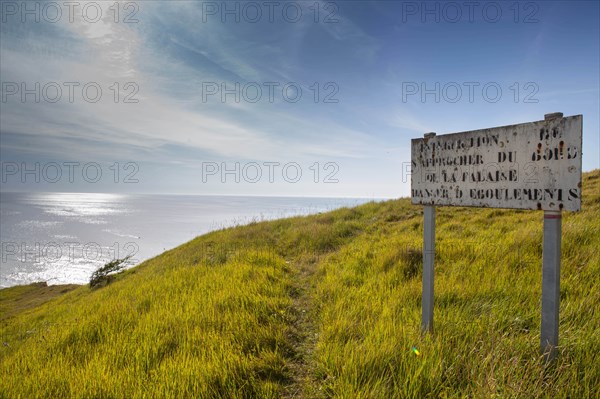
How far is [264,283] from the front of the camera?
5578mm

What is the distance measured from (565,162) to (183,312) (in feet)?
16.5

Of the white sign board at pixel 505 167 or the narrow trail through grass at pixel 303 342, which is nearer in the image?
the white sign board at pixel 505 167

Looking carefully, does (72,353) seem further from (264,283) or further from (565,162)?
(565,162)

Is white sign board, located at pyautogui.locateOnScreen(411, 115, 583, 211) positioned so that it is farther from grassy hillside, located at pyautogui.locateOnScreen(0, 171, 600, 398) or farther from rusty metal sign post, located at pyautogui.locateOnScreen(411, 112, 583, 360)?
grassy hillside, located at pyautogui.locateOnScreen(0, 171, 600, 398)

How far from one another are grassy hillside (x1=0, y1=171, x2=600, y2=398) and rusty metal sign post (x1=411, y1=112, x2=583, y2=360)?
41 centimetres

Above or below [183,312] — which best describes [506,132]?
above

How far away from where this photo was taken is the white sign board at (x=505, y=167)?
2.44 meters

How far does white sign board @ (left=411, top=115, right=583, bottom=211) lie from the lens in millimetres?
2443

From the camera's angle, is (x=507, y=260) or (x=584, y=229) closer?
(x=507, y=260)

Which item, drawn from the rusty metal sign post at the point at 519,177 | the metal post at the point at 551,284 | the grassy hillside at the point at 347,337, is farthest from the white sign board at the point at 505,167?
the grassy hillside at the point at 347,337

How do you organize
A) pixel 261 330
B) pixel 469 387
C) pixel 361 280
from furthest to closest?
1. pixel 361 280
2. pixel 261 330
3. pixel 469 387

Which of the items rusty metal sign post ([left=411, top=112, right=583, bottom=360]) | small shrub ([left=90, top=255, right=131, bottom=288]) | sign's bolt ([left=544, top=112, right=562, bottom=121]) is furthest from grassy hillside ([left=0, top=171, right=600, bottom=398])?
small shrub ([left=90, top=255, right=131, bottom=288])

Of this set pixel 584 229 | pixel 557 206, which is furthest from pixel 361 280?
pixel 584 229

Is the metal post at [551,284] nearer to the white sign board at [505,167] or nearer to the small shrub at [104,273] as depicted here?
the white sign board at [505,167]
